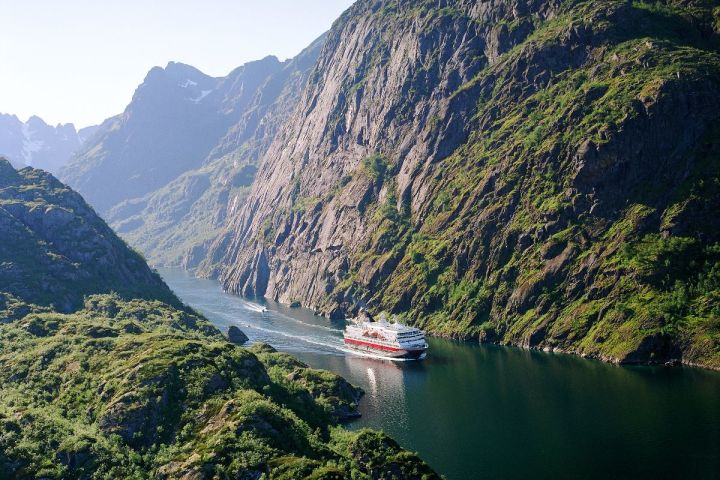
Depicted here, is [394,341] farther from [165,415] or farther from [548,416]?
[165,415]

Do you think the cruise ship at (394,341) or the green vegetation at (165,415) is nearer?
the green vegetation at (165,415)

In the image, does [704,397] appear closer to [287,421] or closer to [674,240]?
[674,240]

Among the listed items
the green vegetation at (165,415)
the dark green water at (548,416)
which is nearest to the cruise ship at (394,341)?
the dark green water at (548,416)

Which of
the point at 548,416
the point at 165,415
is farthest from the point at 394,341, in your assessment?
the point at 165,415

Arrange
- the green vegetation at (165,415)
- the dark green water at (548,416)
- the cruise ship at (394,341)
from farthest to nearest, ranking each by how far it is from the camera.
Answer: the cruise ship at (394,341), the dark green water at (548,416), the green vegetation at (165,415)

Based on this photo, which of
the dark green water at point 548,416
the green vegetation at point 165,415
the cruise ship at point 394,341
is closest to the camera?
the green vegetation at point 165,415

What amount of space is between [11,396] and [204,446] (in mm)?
41587

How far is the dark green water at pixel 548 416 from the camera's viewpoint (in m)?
97.6

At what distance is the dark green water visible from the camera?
320 ft

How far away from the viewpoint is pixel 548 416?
395 feet

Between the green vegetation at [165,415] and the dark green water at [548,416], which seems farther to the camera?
the dark green water at [548,416]

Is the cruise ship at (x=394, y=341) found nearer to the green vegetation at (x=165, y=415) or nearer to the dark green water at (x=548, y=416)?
the dark green water at (x=548, y=416)

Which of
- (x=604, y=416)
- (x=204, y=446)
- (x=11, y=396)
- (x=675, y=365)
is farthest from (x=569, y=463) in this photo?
(x=11, y=396)

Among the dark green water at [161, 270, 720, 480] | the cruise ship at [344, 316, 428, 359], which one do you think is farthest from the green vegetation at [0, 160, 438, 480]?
the cruise ship at [344, 316, 428, 359]
